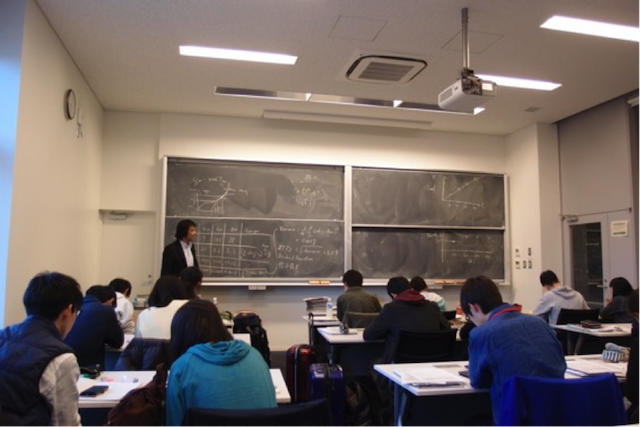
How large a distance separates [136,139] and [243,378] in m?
5.63

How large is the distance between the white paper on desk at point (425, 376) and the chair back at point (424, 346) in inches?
27.5

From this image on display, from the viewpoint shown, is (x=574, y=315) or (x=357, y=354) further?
(x=574, y=315)

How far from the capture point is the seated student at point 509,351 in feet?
7.18

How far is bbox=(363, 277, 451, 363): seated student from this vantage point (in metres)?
3.63

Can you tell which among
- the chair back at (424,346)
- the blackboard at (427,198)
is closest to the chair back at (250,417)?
the chair back at (424,346)

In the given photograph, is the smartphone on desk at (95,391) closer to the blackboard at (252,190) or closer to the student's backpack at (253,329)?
the student's backpack at (253,329)

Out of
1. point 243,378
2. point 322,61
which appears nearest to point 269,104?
point 322,61

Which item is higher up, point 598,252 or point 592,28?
point 592,28

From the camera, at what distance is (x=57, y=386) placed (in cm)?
170

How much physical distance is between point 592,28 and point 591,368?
296cm

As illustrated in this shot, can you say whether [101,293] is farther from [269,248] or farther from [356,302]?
[269,248]

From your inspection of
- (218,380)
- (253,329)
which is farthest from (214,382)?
(253,329)

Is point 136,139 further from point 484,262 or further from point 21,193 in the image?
point 484,262

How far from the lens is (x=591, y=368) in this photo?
284 cm
